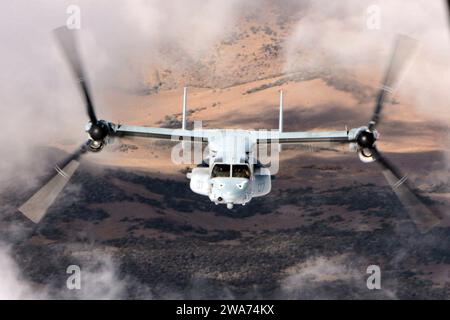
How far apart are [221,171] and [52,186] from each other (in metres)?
12.3

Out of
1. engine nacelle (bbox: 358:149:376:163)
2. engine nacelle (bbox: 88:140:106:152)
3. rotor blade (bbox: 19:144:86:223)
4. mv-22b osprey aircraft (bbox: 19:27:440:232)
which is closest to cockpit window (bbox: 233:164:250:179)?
mv-22b osprey aircraft (bbox: 19:27:440:232)

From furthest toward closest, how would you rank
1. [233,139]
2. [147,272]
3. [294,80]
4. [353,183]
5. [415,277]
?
[294,80] → [353,183] → [415,277] → [147,272] → [233,139]

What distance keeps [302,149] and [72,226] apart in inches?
1154

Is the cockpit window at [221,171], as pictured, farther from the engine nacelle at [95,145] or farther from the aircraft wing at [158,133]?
the engine nacelle at [95,145]

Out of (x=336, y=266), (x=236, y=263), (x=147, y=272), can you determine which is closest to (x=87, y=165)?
(x=147, y=272)

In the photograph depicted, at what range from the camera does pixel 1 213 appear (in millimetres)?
88562

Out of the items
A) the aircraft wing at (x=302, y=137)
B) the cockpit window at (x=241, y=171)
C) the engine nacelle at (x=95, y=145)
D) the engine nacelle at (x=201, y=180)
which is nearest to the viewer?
the cockpit window at (x=241, y=171)

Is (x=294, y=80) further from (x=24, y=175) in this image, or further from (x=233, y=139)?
(x=233, y=139)

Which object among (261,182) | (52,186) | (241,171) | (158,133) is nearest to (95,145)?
(52,186)

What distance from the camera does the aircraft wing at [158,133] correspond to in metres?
53.0

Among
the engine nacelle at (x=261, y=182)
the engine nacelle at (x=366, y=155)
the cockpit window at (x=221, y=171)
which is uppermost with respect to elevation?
the engine nacelle at (x=366, y=155)

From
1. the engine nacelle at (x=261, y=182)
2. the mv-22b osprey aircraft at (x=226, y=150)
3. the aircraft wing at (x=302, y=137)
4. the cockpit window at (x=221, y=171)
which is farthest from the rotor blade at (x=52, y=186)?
the aircraft wing at (x=302, y=137)

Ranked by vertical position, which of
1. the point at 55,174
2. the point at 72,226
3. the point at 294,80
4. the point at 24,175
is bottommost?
the point at 55,174

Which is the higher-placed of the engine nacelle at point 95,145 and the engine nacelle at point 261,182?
the engine nacelle at point 95,145
